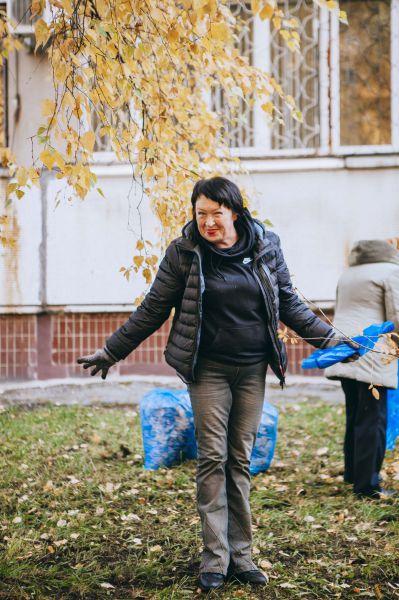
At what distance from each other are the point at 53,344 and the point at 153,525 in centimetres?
438

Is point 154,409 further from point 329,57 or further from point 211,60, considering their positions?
point 329,57

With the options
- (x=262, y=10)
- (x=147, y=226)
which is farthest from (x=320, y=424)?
(x=262, y=10)

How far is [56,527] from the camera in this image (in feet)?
15.6

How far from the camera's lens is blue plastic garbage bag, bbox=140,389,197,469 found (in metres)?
5.88

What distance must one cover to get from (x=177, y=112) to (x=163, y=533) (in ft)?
9.21

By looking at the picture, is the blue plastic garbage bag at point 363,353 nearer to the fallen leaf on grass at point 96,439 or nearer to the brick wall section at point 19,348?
the fallen leaf on grass at point 96,439

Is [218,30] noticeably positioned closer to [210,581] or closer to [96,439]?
[210,581]

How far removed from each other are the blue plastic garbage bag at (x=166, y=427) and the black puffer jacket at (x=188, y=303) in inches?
79.7

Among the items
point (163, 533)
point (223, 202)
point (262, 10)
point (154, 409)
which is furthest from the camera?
point (154, 409)

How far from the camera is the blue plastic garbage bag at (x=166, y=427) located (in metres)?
5.88

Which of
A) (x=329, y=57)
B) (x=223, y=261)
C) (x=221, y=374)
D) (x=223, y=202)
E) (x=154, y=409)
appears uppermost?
(x=329, y=57)

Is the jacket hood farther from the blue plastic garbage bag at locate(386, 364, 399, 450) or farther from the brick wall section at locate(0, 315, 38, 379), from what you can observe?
the brick wall section at locate(0, 315, 38, 379)

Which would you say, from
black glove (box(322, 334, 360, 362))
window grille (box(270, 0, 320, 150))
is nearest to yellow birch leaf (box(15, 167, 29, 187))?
black glove (box(322, 334, 360, 362))

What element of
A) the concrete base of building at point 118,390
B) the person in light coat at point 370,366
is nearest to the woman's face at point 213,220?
the person in light coat at point 370,366
